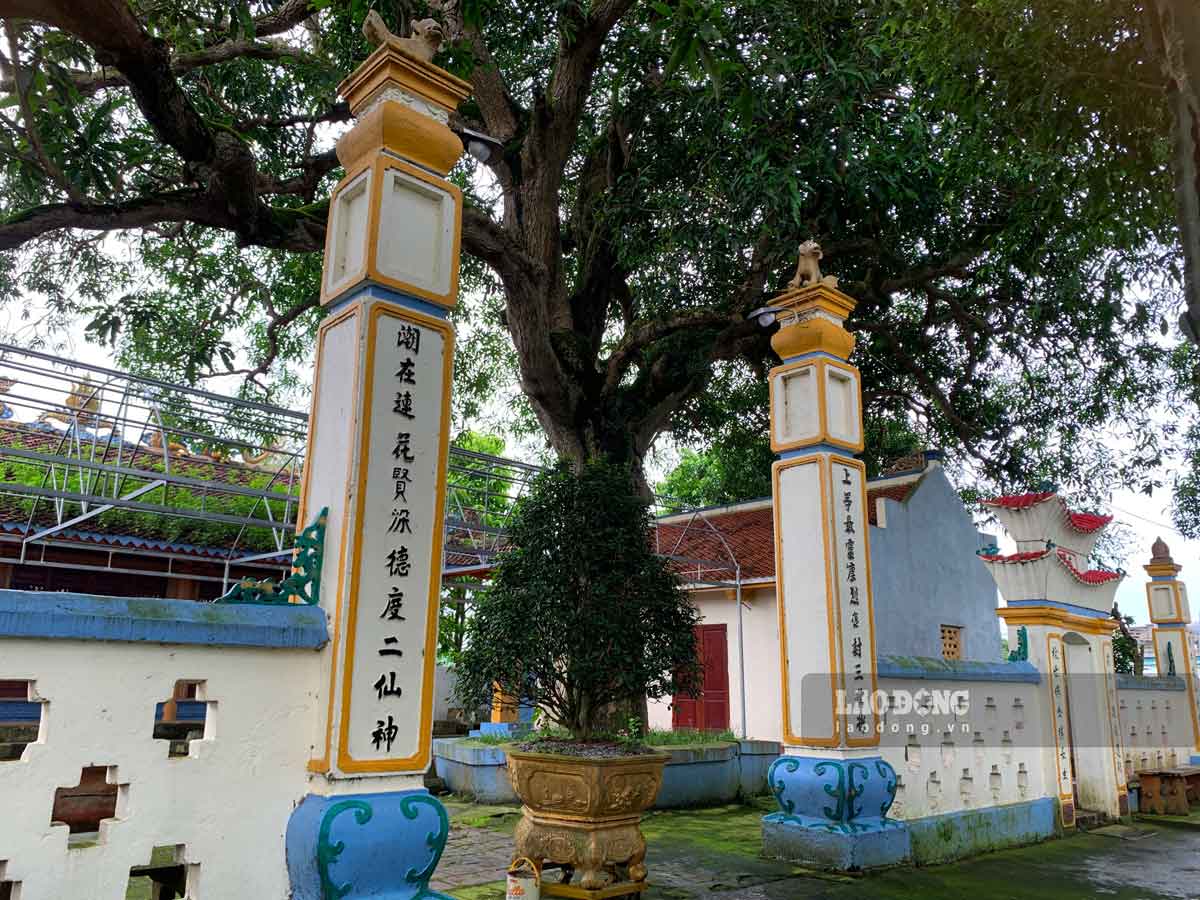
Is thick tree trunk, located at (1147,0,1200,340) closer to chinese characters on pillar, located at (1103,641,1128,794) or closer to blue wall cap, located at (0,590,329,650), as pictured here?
blue wall cap, located at (0,590,329,650)

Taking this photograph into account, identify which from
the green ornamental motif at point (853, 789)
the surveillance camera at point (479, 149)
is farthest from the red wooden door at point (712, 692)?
the surveillance camera at point (479, 149)

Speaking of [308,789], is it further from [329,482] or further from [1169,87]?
[1169,87]

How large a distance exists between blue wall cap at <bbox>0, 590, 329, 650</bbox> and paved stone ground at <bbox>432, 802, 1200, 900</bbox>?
247 cm

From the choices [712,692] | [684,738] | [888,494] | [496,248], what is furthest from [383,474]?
[888,494]

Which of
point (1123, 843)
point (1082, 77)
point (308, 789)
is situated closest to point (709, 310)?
point (1082, 77)

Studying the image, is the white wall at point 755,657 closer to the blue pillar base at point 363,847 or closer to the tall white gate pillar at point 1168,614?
Result: the tall white gate pillar at point 1168,614

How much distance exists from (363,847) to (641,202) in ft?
21.7

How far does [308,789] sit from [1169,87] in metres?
3.67

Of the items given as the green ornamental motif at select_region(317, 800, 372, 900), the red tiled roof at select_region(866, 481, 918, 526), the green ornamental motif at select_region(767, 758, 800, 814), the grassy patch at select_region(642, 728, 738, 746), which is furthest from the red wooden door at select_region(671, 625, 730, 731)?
the green ornamental motif at select_region(317, 800, 372, 900)

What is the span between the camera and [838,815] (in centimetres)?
559

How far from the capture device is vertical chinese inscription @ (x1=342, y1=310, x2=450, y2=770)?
10.9 feet

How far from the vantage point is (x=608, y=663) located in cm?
490

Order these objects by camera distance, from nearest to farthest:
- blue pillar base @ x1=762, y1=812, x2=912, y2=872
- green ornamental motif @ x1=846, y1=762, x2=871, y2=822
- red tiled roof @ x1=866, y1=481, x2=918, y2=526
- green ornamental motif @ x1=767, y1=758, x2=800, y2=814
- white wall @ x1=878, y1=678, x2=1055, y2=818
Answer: blue pillar base @ x1=762, y1=812, x2=912, y2=872
green ornamental motif @ x1=846, y1=762, x2=871, y2=822
green ornamental motif @ x1=767, y1=758, x2=800, y2=814
white wall @ x1=878, y1=678, x2=1055, y2=818
red tiled roof @ x1=866, y1=481, x2=918, y2=526

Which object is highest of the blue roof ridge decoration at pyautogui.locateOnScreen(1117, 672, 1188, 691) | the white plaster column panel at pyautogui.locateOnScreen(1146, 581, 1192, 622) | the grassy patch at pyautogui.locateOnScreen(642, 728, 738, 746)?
the white plaster column panel at pyautogui.locateOnScreen(1146, 581, 1192, 622)
